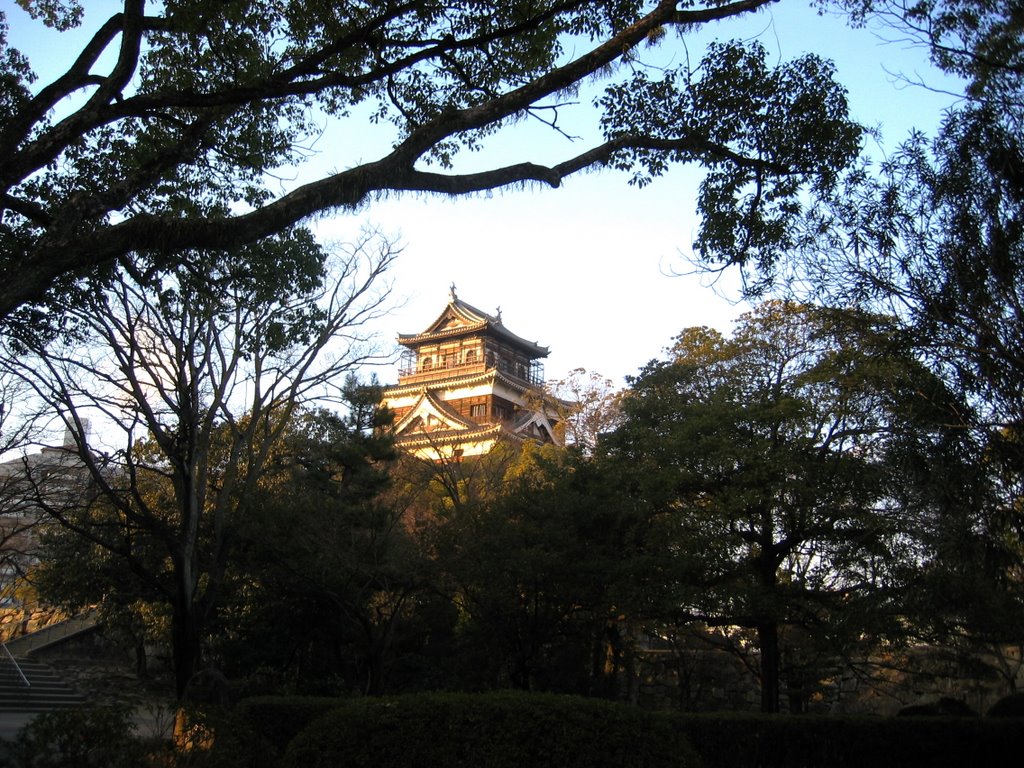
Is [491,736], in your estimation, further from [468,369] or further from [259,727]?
[468,369]

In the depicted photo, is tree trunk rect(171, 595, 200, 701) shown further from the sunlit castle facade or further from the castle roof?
the castle roof

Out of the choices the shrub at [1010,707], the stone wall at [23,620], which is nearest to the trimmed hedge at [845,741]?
the shrub at [1010,707]

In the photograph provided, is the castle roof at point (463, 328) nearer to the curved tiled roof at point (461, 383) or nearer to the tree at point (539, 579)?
the curved tiled roof at point (461, 383)

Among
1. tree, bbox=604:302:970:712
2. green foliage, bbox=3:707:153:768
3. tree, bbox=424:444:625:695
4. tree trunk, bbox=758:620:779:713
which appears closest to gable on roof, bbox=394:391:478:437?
tree, bbox=424:444:625:695

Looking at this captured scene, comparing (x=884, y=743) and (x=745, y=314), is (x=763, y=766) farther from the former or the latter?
(x=745, y=314)

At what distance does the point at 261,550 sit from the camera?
12.2 m

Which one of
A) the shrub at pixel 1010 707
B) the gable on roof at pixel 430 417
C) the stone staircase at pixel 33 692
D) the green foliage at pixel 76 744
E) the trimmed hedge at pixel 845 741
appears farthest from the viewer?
the gable on roof at pixel 430 417

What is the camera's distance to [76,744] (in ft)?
19.9

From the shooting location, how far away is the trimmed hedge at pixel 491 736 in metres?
5.14

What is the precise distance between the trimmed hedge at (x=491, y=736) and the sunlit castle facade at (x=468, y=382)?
24818mm

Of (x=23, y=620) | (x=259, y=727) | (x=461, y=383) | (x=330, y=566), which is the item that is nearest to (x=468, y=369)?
(x=461, y=383)

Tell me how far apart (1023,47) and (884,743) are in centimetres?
669

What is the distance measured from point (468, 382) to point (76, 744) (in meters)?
30.9

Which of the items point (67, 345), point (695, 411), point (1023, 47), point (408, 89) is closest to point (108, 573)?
point (67, 345)
